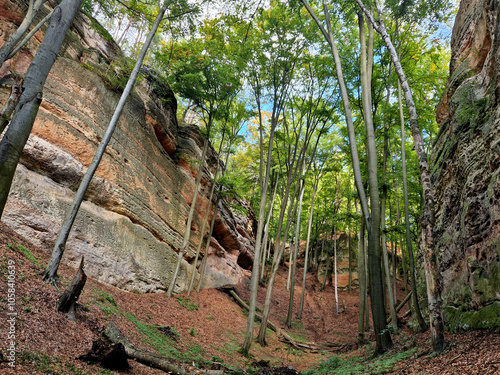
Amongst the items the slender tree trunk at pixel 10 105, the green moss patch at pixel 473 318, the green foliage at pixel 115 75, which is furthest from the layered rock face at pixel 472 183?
the green foliage at pixel 115 75

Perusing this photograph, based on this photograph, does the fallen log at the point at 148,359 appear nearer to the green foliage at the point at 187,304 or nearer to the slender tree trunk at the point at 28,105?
the slender tree trunk at the point at 28,105

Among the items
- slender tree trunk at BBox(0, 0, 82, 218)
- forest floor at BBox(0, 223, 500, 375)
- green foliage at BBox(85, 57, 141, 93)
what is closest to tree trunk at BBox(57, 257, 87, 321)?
forest floor at BBox(0, 223, 500, 375)

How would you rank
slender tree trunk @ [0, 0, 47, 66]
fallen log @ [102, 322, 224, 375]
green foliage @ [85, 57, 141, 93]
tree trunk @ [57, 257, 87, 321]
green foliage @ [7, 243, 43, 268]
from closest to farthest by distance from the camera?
fallen log @ [102, 322, 224, 375] → slender tree trunk @ [0, 0, 47, 66] → tree trunk @ [57, 257, 87, 321] → green foliage @ [7, 243, 43, 268] → green foliage @ [85, 57, 141, 93]

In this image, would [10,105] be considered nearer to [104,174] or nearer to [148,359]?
[148,359]

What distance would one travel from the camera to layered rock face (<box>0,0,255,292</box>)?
8039 millimetres

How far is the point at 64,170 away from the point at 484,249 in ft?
37.4

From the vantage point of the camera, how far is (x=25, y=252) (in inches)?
251

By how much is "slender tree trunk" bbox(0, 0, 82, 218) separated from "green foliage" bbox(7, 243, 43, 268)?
3806mm

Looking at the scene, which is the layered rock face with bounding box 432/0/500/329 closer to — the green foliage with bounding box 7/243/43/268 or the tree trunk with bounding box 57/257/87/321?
the tree trunk with bounding box 57/257/87/321

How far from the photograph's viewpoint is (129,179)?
10992 mm

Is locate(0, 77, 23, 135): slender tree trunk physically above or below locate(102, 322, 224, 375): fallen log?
above

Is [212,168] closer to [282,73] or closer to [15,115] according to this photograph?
[282,73]

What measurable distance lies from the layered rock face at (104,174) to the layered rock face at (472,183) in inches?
379

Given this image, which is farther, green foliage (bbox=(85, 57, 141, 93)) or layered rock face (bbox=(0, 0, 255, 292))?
green foliage (bbox=(85, 57, 141, 93))
